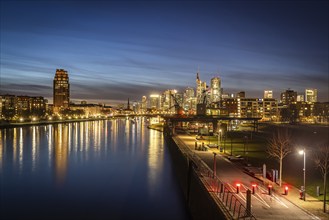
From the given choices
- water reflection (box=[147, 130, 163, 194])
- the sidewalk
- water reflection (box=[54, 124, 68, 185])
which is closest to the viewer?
the sidewalk

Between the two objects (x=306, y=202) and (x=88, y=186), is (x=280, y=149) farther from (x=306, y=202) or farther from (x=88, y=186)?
(x=88, y=186)

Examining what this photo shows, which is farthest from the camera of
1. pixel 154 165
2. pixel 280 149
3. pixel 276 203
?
pixel 154 165

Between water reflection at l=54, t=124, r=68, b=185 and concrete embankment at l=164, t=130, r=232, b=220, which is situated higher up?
concrete embankment at l=164, t=130, r=232, b=220

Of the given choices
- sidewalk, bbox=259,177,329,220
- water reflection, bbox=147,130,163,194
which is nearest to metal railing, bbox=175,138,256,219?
sidewalk, bbox=259,177,329,220

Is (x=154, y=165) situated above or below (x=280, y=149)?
below

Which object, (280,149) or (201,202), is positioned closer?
(201,202)

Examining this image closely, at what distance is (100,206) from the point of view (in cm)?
2977

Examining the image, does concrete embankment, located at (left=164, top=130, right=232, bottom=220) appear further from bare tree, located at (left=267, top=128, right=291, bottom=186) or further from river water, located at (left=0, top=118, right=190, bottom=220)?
bare tree, located at (left=267, top=128, right=291, bottom=186)

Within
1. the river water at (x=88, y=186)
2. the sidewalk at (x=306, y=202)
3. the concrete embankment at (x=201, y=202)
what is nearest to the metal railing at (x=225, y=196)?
the concrete embankment at (x=201, y=202)

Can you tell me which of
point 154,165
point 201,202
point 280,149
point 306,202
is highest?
point 280,149

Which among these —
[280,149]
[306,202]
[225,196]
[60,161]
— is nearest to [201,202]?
[225,196]

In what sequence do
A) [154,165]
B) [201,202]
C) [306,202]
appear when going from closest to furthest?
1. [306,202]
2. [201,202]
3. [154,165]

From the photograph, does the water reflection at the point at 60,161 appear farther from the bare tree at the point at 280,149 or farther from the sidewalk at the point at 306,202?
the sidewalk at the point at 306,202

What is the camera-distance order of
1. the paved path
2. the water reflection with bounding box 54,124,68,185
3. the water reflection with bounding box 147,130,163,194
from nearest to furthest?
the paved path → the water reflection with bounding box 147,130,163,194 → the water reflection with bounding box 54,124,68,185
